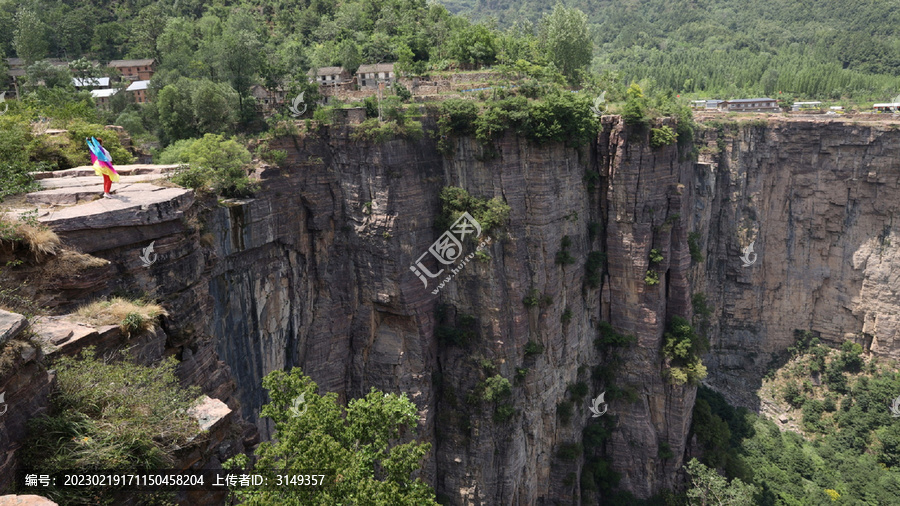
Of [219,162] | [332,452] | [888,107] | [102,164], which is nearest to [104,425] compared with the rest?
[332,452]

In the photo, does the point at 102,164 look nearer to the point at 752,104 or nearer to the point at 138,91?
the point at 138,91

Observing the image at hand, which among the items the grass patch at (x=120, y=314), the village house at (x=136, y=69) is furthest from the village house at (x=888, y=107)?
the village house at (x=136, y=69)

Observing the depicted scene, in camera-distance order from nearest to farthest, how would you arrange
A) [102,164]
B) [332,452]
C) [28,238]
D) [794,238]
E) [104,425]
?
1. [104,425]
2. [28,238]
3. [332,452]
4. [102,164]
5. [794,238]

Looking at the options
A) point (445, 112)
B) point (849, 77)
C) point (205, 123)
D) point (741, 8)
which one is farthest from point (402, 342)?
point (741, 8)

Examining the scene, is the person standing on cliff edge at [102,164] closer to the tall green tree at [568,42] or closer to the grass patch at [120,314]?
the grass patch at [120,314]

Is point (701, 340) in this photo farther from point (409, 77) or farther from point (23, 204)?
point (23, 204)
